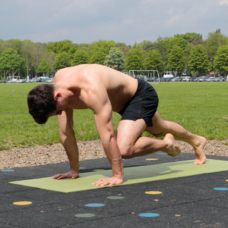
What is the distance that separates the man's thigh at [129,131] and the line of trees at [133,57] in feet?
303

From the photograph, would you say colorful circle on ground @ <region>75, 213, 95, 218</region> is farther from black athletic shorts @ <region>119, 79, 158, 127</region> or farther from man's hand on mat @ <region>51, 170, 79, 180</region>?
black athletic shorts @ <region>119, 79, 158, 127</region>

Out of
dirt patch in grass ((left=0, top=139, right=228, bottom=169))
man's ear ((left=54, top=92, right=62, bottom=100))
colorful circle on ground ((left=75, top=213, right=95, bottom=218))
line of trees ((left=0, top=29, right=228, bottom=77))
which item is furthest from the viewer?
line of trees ((left=0, top=29, right=228, bottom=77))

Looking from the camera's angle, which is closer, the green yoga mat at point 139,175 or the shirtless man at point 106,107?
the shirtless man at point 106,107

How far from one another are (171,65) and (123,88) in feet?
324

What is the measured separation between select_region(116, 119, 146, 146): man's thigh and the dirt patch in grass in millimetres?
2194

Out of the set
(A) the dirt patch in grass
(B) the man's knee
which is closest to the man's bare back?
(B) the man's knee

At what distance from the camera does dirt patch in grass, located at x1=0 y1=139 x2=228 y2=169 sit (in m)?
6.77

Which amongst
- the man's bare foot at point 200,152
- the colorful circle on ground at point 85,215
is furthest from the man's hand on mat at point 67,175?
the man's bare foot at point 200,152

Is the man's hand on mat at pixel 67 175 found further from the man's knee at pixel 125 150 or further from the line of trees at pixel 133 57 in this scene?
the line of trees at pixel 133 57

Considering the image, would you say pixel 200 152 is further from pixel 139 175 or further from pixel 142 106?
pixel 142 106

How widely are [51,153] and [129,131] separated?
2.87 metres

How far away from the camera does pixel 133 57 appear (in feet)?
340

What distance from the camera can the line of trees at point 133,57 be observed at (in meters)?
98.4

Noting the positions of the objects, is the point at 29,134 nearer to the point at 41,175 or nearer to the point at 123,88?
the point at 41,175
